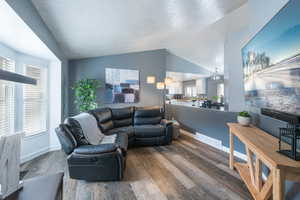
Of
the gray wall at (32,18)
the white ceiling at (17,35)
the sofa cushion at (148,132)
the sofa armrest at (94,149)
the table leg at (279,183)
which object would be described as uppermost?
the gray wall at (32,18)

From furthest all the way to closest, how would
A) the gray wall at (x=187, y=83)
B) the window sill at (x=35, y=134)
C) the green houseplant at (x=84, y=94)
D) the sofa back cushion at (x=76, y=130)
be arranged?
1. the gray wall at (x=187, y=83)
2. the green houseplant at (x=84, y=94)
3. the window sill at (x=35, y=134)
4. the sofa back cushion at (x=76, y=130)

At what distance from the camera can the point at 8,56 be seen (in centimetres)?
251

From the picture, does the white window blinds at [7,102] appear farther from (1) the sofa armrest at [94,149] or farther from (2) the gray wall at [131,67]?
(2) the gray wall at [131,67]

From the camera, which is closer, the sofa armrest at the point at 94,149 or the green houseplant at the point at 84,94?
the sofa armrest at the point at 94,149

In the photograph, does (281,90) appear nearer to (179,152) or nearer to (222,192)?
(222,192)

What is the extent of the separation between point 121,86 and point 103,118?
1858mm

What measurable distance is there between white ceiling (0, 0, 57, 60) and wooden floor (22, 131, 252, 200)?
213 centimetres

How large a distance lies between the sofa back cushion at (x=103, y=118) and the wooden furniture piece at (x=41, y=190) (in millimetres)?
2421

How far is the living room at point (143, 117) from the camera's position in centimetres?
131

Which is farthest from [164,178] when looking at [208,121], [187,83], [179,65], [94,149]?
[187,83]

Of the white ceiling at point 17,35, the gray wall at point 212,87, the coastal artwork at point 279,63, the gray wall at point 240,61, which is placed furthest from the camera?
the gray wall at point 212,87

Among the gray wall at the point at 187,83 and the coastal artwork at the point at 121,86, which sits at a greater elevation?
the gray wall at the point at 187,83

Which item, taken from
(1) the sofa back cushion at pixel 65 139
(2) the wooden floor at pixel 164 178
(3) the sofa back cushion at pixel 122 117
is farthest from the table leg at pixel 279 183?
(3) the sofa back cushion at pixel 122 117

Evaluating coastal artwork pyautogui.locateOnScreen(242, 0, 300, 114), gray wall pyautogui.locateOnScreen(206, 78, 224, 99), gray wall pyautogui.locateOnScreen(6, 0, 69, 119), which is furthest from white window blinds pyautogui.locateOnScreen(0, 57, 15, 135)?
gray wall pyautogui.locateOnScreen(206, 78, 224, 99)
